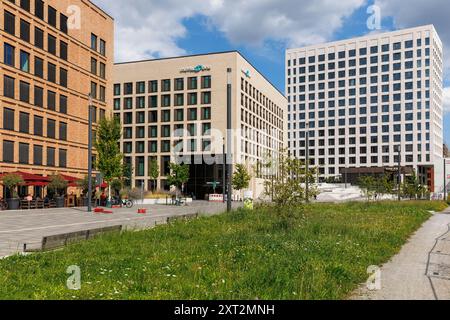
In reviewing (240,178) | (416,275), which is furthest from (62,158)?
(416,275)

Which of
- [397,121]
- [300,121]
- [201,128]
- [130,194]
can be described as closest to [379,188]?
[130,194]

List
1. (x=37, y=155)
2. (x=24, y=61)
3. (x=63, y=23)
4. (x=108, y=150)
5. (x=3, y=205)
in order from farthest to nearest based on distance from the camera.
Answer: (x=63, y=23), (x=37, y=155), (x=24, y=61), (x=108, y=150), (x=3, y=205)

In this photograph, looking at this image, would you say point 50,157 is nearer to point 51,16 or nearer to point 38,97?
point 38,97

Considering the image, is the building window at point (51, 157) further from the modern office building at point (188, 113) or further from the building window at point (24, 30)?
the modern office building at point (188, 113)

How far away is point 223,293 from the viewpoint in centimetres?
625

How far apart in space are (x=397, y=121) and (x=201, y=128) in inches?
2500

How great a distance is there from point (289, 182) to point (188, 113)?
6222cm

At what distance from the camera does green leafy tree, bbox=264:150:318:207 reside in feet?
48.1

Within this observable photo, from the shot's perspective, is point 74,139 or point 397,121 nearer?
point 74,139

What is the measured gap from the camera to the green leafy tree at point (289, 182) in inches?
577

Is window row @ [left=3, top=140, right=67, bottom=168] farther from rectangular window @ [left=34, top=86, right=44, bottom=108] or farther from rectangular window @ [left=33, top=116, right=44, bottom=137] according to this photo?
rectangular window @ [left=34, top=86, right=44, bottom=108]

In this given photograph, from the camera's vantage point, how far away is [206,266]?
820 centimetres

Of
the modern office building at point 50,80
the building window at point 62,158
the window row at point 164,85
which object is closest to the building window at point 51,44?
the modern office building at point 50,80

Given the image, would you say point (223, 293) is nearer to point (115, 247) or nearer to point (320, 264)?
point (320, 264)
